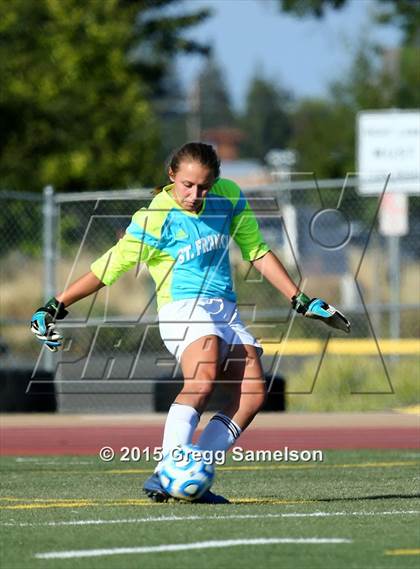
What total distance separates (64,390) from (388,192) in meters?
4.30

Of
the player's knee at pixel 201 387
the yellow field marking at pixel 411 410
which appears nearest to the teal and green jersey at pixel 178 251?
the player's knee at pixel 201 387

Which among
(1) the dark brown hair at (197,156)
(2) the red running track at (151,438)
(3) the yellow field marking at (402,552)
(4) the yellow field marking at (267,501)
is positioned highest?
(1) the dark brown hair at (197,156)

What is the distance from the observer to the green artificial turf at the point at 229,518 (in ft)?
19.3

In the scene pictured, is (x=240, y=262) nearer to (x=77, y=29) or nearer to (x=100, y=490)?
(x=100, y=490)

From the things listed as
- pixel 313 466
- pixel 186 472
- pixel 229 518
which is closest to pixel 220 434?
pixel 186 472

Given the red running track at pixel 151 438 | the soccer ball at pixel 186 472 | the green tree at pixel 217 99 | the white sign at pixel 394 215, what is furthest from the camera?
the green tree at pixel 217 99

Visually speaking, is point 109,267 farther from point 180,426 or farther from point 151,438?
point 151,438

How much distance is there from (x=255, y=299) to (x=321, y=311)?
13.0 metres

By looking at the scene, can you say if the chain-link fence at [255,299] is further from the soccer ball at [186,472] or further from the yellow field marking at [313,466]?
the soccer ball at [186,472]

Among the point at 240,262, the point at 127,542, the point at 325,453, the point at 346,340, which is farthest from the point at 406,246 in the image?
the point at 127,542

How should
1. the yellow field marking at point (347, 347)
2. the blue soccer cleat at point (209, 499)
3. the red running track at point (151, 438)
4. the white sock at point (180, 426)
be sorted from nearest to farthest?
1. the white sock at point (180, 426)
2. the blue soccer cleat at point (209, 499)
3. the red running track at point (151, 438)
4. the yellow field marking at point (347, 347)

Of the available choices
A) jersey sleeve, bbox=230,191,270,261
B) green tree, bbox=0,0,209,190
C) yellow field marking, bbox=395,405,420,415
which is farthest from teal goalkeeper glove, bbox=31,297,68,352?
green tree, bbox=0,0,209,190

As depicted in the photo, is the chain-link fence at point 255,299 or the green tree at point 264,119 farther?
the green tree at point 264,119

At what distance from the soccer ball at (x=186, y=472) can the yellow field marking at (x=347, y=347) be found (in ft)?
33.9
